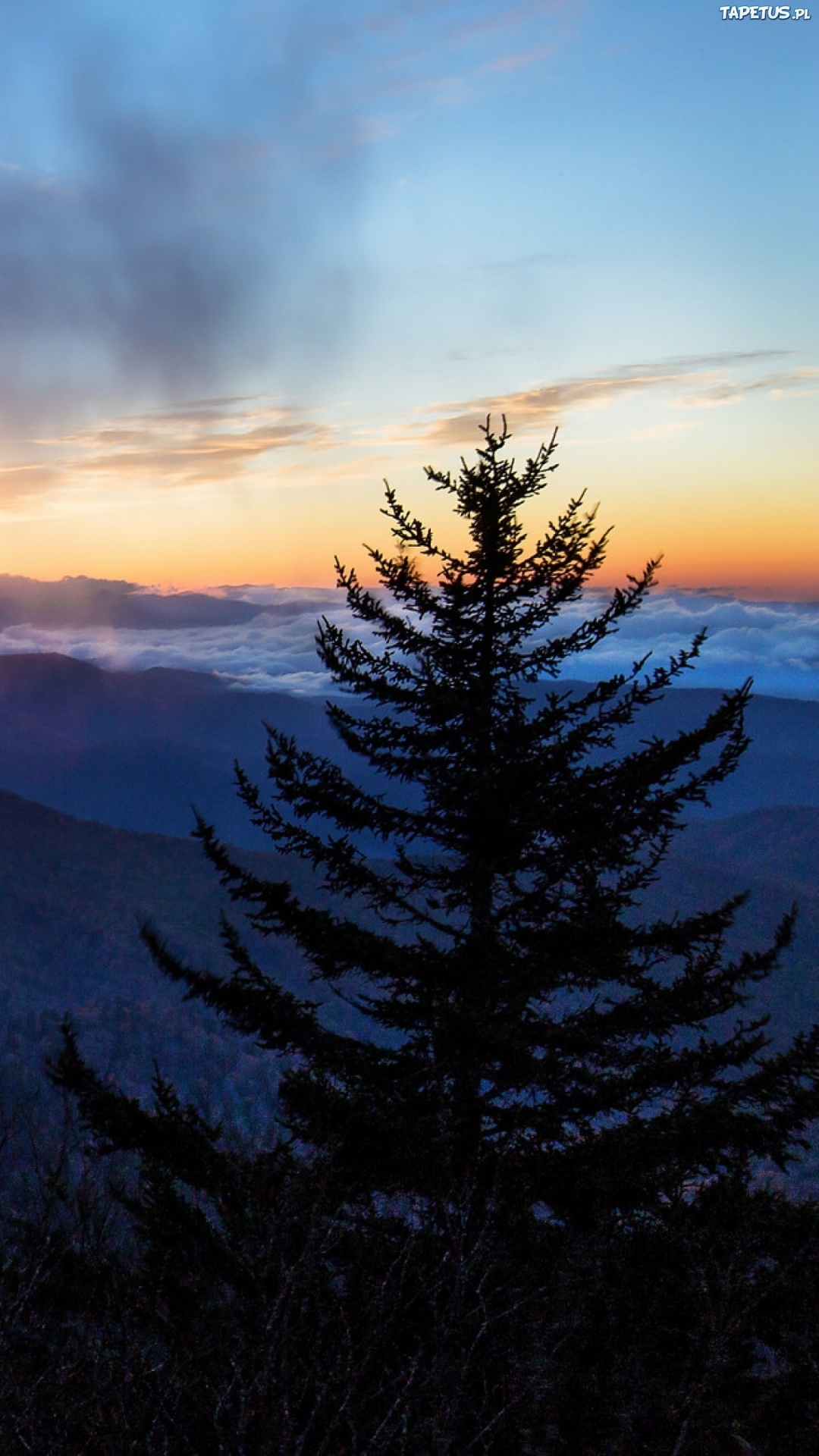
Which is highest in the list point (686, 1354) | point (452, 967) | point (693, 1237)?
point (452, 967)

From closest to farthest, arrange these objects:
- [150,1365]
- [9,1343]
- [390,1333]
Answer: [9,1343] < [150,1365] < [390,1333]

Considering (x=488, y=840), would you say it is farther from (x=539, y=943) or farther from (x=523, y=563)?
(x=523, y=563)

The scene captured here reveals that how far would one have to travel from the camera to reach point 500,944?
11.9 m

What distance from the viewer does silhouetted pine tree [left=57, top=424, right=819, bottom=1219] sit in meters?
10.8

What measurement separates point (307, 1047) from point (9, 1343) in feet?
15.0

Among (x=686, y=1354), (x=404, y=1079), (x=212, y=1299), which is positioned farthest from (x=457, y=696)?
Answer: (x=686, y=1354)

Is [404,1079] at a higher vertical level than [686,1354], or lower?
higher

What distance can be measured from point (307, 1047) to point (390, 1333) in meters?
3.35

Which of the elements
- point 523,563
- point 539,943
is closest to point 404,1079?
point 539,943

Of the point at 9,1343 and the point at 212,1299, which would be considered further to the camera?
the point at 212,1299

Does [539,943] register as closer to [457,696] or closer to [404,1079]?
[404,1079]

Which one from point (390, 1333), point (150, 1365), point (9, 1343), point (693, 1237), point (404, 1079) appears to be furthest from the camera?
point (404, 1079)

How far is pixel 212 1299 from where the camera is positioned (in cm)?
872

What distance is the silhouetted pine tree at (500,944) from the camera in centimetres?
1084
